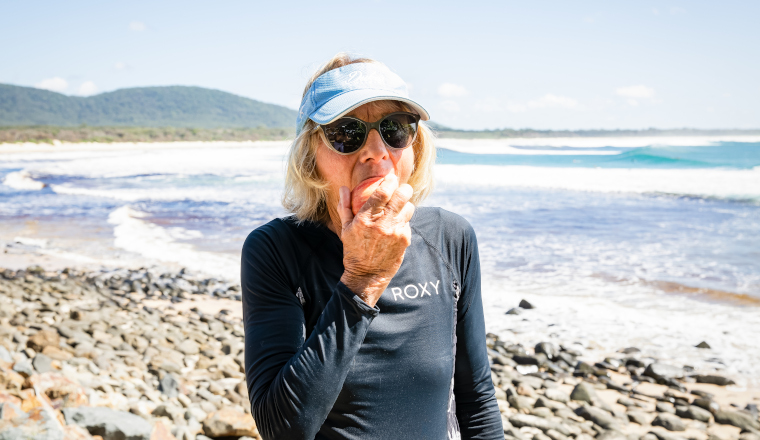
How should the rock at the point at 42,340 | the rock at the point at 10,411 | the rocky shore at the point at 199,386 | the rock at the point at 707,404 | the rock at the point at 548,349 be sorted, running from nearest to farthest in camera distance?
the rock at the point at 10,411
the rocky shore at the point at 199,386
the rock at the point at 707,404
the rock at the point at 42,340
the rock at the point at 548,349

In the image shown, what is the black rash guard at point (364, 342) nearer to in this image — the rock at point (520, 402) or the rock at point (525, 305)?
the rock at point (520, 402)

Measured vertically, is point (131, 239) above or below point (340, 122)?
below

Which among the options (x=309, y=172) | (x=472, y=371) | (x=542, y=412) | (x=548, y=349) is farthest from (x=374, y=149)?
(x=548, y=349)

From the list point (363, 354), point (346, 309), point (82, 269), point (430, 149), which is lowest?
point (82, 269)

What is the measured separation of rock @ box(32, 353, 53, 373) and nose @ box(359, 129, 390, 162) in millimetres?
4639

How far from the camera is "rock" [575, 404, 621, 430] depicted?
4867 millimetres

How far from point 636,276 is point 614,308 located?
84.3 inches

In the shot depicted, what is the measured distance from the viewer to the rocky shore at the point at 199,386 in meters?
3.56

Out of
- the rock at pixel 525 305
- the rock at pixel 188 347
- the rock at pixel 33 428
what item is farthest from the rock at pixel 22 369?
the rock at pixel 525 305

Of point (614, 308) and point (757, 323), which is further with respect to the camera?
point (614, 308)

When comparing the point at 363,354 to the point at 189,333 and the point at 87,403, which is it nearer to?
the point at 87,403

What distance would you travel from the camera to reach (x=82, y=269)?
10.8m

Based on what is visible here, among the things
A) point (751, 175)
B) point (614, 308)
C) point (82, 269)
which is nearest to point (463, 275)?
point (614, 308)

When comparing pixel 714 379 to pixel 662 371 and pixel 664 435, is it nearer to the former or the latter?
pixel 662 371
